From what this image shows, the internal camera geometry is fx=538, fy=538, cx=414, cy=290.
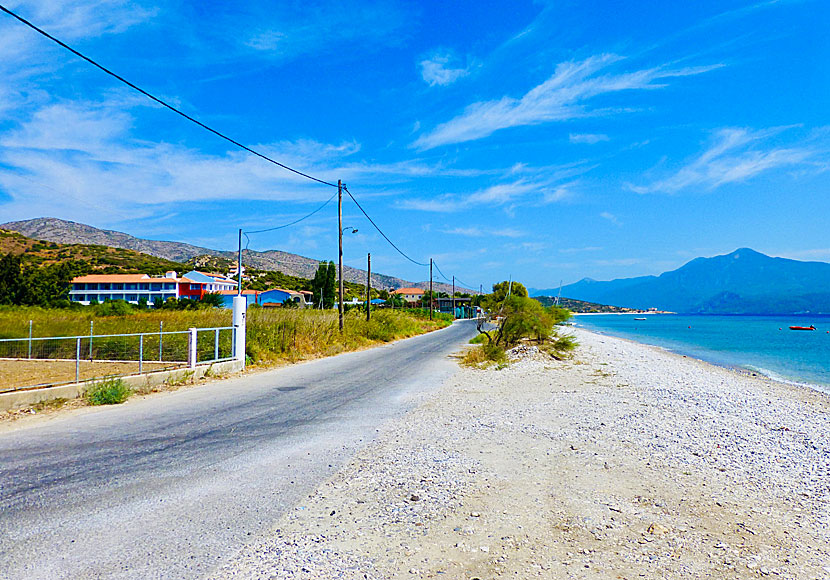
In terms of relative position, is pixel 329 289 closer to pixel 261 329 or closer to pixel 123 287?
pixel 123 287

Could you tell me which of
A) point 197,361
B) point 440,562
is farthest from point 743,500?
point 197,361

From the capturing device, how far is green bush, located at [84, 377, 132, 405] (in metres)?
10.3

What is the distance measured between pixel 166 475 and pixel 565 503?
4.20 meters

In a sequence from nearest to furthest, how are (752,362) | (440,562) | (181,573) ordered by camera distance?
(181,573) < (440,562) < (752,362)

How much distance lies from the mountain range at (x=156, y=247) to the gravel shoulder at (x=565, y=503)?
133m

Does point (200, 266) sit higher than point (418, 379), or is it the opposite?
point (200, 266)

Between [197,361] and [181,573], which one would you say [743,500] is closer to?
[181,573]

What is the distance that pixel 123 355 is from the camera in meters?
16.3

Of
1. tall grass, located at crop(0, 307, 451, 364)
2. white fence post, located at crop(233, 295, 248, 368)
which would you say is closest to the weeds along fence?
white fence post, located at crop(233, 295, 248, 368)

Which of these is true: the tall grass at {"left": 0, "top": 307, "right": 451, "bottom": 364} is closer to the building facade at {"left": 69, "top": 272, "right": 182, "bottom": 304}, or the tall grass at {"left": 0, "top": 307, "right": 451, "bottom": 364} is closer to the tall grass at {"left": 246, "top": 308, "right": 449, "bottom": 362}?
the tall grass at {"left": 246, "top": 308, "right": 449, "bottom": 362}

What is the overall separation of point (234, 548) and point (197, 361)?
1180 centimetres

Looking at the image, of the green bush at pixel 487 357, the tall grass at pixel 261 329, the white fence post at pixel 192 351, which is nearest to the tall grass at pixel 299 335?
the tall grass at pixel 261 329

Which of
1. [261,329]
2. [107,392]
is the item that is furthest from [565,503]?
[261,329]

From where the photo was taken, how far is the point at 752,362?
30250 mm
